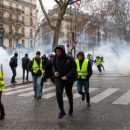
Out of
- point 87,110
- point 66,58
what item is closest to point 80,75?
point 87,110

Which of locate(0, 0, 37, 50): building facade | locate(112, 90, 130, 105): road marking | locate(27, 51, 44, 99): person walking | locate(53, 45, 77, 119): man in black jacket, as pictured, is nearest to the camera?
locate(53, 45, 77, 119): man in black jacket

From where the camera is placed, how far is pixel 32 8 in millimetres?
66125

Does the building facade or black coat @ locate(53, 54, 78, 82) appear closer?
black coat @ locate(53, 54, 78, 82)

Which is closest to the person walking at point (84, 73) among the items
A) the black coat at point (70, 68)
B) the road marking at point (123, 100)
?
the road marking at point (123, 100)

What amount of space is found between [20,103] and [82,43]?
5023cm

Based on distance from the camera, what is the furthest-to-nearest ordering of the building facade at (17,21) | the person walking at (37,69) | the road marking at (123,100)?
the building facade at (17,21) → the person walking at (37,69) → the road marking at (123,100)

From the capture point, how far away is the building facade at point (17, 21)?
186 feet

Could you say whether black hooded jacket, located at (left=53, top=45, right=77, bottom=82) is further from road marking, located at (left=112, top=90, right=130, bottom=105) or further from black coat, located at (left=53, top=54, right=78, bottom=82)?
road marking, located at (left=112, top=90, right=130, bottom=105)

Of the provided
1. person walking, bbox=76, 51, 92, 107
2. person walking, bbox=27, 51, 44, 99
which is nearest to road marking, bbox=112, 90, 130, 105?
person walking, bbox=76, 51, 92, 107

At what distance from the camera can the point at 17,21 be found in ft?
201

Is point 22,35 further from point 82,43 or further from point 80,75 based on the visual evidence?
point 80,75

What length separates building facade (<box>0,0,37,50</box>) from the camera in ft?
186

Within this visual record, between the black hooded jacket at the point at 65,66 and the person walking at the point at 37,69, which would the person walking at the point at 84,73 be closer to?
the black hooded jacket at the point at 65,66

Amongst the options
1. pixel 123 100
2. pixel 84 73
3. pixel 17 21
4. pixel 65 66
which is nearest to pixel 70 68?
pixel 65 66
